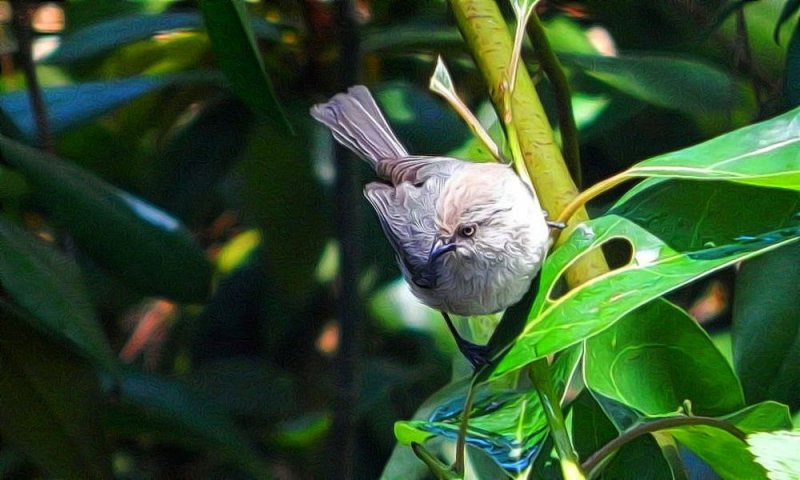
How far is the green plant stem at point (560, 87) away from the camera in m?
0.83

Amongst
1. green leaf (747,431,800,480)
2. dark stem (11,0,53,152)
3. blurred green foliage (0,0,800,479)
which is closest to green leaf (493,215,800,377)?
blurred green foliage (0,0,800,479)

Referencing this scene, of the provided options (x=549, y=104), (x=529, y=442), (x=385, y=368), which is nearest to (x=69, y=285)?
(x=529, y=442)

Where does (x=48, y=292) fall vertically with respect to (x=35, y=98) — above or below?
below

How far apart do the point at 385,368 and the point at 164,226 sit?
415 millimetres

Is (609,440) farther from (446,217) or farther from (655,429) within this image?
(446,217)

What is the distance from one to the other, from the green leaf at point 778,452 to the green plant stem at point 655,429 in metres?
0.02

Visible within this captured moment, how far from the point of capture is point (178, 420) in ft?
3.67

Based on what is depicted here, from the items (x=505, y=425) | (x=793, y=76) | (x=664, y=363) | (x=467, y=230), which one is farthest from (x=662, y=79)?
(x=505, y=425)

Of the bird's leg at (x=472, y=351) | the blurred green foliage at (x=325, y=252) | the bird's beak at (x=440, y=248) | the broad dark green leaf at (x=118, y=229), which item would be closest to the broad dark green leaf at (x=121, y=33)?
the blurred green foliage at (x=325, y=252)

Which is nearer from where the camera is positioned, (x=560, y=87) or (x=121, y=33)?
(x=560, y=87)

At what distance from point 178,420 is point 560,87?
573 millimetres

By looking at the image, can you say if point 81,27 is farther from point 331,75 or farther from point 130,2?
point 331,75

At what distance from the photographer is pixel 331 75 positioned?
4.18ft

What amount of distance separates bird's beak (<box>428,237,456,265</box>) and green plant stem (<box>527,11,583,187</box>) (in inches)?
7.4
